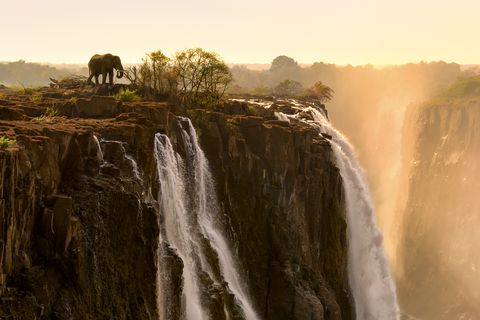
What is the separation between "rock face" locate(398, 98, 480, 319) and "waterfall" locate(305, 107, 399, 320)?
38.1 m

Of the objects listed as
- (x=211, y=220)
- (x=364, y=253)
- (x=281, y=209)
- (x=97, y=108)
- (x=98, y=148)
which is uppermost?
(x=97, y=108)

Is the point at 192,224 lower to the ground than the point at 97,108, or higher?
lower

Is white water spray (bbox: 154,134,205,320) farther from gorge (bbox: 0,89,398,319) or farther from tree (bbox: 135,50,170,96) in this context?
tree (bbox: 135,50,170,96)

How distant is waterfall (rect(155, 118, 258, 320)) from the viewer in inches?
944

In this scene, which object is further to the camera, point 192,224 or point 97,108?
point 97,108

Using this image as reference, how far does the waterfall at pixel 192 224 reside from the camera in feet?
78.7

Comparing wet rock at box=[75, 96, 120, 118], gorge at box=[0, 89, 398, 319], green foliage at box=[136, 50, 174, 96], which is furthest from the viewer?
green foliage at box=[136, 50, 174, 96]

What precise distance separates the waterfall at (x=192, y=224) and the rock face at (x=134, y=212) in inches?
27.7

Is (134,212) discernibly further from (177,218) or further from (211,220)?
(211,220)

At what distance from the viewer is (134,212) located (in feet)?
62.6

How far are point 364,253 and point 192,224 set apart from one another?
19.1 meters

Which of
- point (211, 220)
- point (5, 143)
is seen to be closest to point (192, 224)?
point (211, 220)

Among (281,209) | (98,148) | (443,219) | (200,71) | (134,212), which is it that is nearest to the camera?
(134,212)

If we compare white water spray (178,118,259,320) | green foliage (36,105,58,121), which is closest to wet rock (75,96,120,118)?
green foliage (36,105,58,121)
